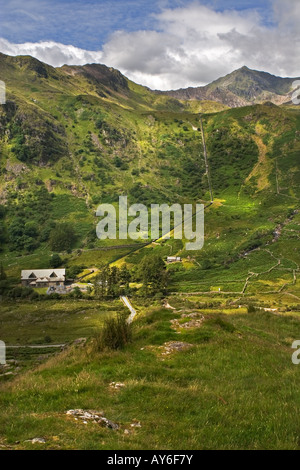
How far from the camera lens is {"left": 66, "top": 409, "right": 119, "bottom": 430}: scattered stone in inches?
385

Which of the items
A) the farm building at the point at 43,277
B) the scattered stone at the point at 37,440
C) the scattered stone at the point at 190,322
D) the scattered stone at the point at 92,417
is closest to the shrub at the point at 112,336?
the scattered stone at the point at 190,322

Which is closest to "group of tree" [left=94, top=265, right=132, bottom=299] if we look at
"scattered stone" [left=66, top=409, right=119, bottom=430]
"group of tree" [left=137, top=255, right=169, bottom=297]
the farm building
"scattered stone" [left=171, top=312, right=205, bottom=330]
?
"group of tree" [left=137, top=255, right=169, bottom=297]

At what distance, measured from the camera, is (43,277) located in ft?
379

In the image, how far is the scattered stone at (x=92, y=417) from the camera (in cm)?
977

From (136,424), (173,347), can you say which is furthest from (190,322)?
(136,424)

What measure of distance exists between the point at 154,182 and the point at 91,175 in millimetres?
33287

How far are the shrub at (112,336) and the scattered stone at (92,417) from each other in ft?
21.7

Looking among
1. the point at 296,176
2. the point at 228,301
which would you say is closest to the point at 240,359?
the point at 228,301

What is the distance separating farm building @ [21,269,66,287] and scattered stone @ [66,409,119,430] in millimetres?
105240

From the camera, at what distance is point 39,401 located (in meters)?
11.6

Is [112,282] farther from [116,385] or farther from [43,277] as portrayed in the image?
[116,385]

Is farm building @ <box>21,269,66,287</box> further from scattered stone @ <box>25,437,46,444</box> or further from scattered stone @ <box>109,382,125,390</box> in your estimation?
scattered stone @ <box>25,437,46,444</box>

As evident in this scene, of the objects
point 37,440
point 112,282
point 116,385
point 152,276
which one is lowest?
point 112,282

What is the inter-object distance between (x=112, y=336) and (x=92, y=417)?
7.70m
